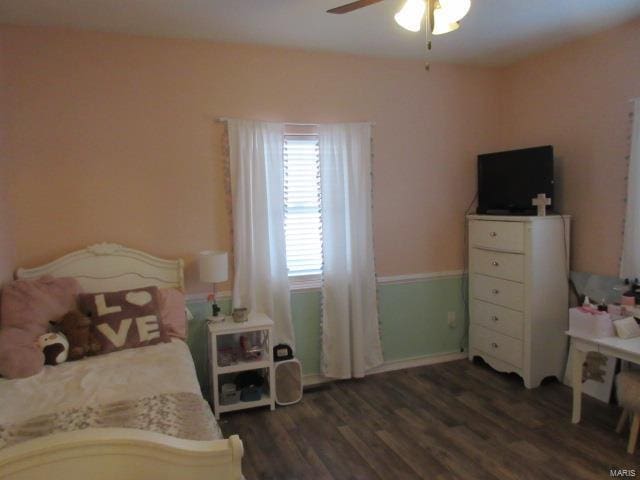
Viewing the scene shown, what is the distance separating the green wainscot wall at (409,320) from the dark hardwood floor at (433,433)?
1.09ft

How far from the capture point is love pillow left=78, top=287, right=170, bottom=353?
265 cm

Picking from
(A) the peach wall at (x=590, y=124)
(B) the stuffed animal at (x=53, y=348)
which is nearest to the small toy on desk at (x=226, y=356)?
(B) the stuffed animal at (x=53, y=348)

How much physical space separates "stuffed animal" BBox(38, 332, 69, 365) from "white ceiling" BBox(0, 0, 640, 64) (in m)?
1.89

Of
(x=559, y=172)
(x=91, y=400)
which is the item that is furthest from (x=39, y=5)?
(x=559, y=172)

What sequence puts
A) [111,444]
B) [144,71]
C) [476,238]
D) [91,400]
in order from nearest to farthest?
[111,444] → [91,400] → [144,71] → [476,238]

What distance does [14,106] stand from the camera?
2867mm

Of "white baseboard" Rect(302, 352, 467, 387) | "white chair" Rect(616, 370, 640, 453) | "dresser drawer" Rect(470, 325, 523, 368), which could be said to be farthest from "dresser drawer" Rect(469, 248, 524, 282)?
"white chair" Rect(616, 370, 640, 453)

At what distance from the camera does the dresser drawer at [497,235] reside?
339cm

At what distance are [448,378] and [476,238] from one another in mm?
1192

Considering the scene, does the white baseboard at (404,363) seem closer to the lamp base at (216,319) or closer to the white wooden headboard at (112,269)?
the lamp base at (216,319)

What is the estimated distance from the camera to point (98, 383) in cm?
218

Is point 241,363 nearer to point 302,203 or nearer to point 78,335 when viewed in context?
point 78,335

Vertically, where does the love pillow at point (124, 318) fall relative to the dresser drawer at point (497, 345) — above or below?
above

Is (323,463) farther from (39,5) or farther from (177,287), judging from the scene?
(39,5)
